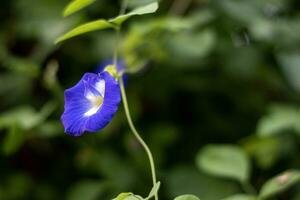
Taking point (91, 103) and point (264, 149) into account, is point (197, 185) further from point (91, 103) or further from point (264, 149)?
point (91, 103)

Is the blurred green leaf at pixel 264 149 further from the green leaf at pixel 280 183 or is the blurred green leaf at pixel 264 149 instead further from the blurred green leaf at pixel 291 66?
the green leaf at pixel 280 183

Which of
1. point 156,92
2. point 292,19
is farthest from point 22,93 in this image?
point 292,19

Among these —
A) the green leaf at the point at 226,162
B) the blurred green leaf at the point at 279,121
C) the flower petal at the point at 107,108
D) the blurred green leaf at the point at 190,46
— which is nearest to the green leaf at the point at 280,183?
the green leaf at the point at 226,162

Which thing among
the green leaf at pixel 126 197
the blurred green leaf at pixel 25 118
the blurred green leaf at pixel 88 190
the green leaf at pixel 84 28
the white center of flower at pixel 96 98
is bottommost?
the blurred green leaf at pixel 88 190

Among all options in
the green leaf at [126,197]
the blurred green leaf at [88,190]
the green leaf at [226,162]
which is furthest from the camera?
the blurred green leaf at [88,190]

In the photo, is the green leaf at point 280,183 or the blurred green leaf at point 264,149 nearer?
the green leaf at point 280,183

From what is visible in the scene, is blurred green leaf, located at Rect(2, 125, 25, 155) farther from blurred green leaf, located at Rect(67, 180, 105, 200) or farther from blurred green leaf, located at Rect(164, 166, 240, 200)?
blurred green leaf, located at Rect(164, 166, 240, 200)

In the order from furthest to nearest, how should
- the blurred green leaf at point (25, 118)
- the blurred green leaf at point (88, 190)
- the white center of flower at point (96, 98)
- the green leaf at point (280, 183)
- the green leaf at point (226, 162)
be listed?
the blurred green leaf at point (88, 190) < the blurred green leaf at point (25, 118) < the green leaf at point (226, 162) < the green leaf at point (280, 183) < the white center of flower at point (96, 98)
